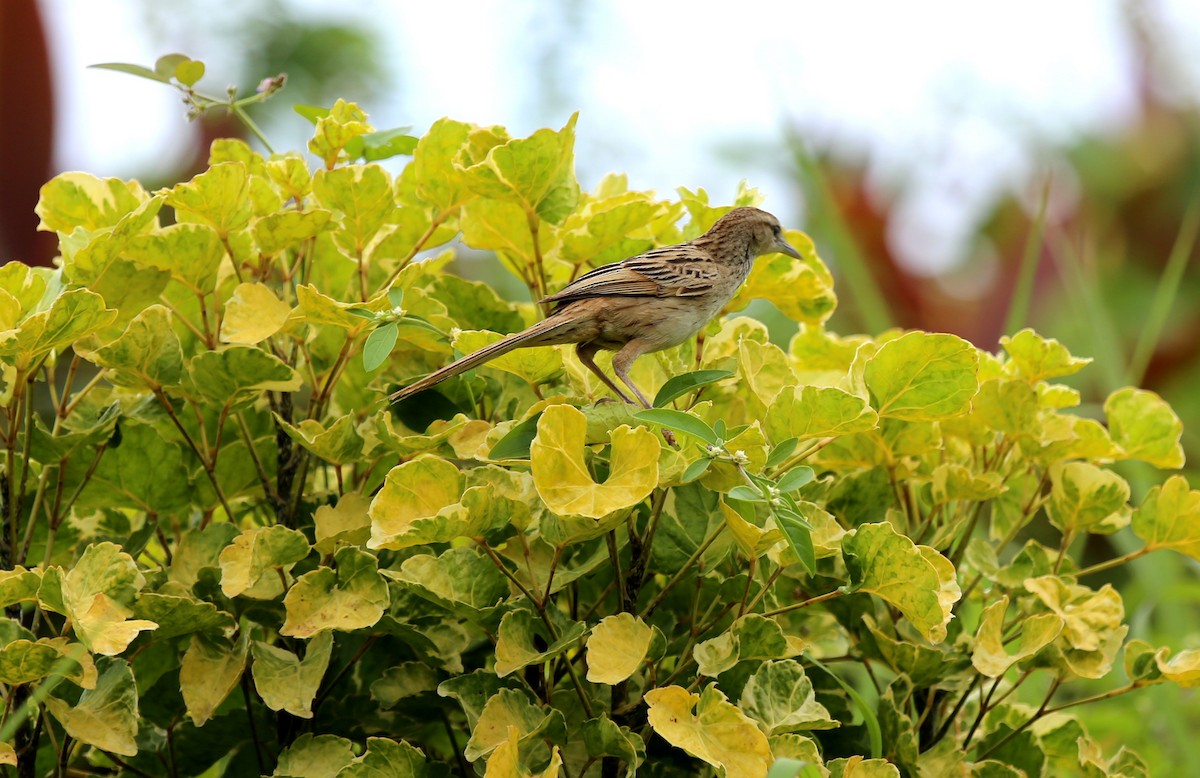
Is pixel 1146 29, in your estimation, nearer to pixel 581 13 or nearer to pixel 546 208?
pixel 581 13

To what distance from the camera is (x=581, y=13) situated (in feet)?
19.5

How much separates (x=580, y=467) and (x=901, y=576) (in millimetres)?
387

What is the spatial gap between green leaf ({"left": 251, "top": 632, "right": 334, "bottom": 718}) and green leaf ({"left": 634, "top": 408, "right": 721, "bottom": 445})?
1.60ft

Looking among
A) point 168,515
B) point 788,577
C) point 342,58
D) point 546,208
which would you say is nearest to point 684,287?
point 546,208

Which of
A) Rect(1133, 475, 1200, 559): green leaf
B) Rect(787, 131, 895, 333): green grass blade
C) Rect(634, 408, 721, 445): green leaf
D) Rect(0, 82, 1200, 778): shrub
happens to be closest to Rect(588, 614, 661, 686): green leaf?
Rect(0, 82, 1200, 778): shrub

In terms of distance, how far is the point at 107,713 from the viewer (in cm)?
133

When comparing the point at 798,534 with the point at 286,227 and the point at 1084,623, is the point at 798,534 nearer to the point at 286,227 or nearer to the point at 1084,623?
the point at 1084,623

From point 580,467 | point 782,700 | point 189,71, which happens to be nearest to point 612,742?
point 782,700

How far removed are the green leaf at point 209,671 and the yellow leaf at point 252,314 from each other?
362 mm

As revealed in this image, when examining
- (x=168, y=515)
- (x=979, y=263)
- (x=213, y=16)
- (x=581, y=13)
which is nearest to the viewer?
(x=168, y=515)

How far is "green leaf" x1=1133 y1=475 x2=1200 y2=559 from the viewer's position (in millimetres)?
1636

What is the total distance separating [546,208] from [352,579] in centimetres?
55

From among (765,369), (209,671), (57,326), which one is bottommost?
(209,671)

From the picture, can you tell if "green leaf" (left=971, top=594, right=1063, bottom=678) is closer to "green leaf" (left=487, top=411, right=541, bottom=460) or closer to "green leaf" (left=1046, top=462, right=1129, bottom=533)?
"green leaf" (left=1046, top=462, right=1129, bottom=533)
